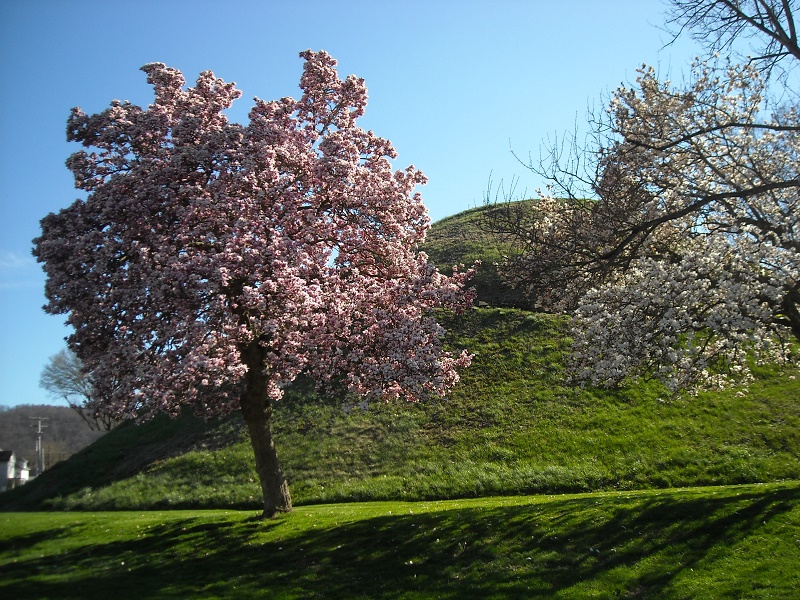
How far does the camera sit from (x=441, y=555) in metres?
17.9

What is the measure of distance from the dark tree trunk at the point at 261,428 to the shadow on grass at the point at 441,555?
1.48 metres

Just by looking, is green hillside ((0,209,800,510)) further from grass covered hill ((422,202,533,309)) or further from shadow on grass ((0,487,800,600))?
shadow on grass ((0,487,800,600))

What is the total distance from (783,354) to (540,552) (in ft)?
37.1

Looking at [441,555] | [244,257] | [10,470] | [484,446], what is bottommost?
[441,555]

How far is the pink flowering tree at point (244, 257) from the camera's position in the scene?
59.0ft

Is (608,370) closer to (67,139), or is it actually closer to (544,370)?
(67,139)

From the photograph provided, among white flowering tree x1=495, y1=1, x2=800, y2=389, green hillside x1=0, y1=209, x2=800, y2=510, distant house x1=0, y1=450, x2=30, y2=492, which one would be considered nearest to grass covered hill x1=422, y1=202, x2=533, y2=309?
green hillside x1=0, y1=209, x2=800, y2=510

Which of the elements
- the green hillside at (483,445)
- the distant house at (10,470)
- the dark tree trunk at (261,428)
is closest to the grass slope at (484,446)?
the green hillside at (483,445)

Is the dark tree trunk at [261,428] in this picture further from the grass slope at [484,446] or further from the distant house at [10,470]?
the distant house at [10,470]

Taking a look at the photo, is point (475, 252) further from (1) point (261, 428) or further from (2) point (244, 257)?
(2) point (244, 257)

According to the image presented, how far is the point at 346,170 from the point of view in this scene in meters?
21.2

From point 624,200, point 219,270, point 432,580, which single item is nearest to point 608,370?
point 624,200

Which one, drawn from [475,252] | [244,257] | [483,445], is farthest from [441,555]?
[475,252]

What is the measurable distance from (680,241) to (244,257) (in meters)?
14.9
